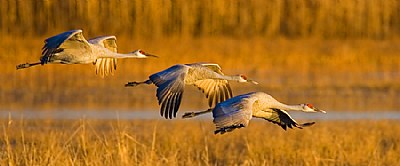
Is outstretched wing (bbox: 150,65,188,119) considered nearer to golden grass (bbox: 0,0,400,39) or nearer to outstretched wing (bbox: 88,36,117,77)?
outstretched wing (bbox: 88,36,117,77)

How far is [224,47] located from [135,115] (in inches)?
213

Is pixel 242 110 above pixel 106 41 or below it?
below

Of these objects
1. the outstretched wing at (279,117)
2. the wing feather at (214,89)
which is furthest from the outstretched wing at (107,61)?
the outstretched wing at (279,117)

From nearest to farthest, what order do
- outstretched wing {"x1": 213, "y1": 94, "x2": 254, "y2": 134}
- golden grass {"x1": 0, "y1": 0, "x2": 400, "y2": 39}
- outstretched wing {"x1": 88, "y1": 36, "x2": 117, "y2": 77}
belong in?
outstretched wing {"x1": 213, "y1": 94, "x2": 254, "y2": 134} → outstretched wing {"x1": 88, "y1": 36, "x2": 117, "y2": 77} → golden grass {"x1": 0, "y1": 0, "x2": 400, "y2": 39}

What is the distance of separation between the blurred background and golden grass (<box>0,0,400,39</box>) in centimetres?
2

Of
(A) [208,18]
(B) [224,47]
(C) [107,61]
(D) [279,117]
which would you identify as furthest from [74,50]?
(A) [208,18]

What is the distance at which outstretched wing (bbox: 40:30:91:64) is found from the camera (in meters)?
8.05

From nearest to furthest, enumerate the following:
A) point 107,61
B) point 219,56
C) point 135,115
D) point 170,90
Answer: point 170,90 → point 107,61 → point 135,115 → point 219,56

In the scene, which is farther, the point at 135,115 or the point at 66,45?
the point at 135,115

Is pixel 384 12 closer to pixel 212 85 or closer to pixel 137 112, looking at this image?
pixel 137 112

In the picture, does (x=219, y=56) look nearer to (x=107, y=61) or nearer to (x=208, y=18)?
(x=208, y=18)

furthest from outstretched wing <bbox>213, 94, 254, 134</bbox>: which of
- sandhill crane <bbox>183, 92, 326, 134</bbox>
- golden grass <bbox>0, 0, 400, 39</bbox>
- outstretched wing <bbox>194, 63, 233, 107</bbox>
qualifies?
golden grass <bbox>0, 0, 400, 39</bbox>

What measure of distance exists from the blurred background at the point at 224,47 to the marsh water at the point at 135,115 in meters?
0.54

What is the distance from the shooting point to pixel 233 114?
7.44 m
